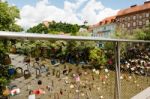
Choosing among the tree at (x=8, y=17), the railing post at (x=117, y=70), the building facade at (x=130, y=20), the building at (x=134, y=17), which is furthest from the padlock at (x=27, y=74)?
Result: the building at (x=134, y=17)

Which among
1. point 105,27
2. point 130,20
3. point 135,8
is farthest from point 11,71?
point 105,27

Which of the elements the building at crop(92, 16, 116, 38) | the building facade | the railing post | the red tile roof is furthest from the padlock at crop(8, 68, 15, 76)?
the building at crop(92, 16, 116, 38)

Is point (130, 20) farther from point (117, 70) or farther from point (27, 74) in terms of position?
point (27, 74)

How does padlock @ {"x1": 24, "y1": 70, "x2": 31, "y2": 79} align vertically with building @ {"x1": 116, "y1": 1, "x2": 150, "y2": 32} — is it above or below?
below

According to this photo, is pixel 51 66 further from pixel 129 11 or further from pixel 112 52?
pixel 129 11

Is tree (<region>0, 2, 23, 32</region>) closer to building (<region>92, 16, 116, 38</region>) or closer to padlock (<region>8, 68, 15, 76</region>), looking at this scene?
padlock (<region>8, 68, 15, 76</region>)

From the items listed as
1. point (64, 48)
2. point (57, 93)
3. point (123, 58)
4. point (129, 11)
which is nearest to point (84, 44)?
point (64, 48)

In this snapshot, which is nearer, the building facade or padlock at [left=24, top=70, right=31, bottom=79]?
padlock at [left=24, top=70, right=31, bottom=79]

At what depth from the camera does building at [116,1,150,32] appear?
257 ft

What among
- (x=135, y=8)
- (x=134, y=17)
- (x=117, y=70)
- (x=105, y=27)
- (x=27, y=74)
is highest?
(x=135, y=8)

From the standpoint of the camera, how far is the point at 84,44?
3.03 metres

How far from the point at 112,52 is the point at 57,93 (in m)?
0.91

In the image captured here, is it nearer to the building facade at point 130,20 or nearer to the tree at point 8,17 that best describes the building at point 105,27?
the building facade at point 130,20

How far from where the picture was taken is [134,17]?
8262cm
